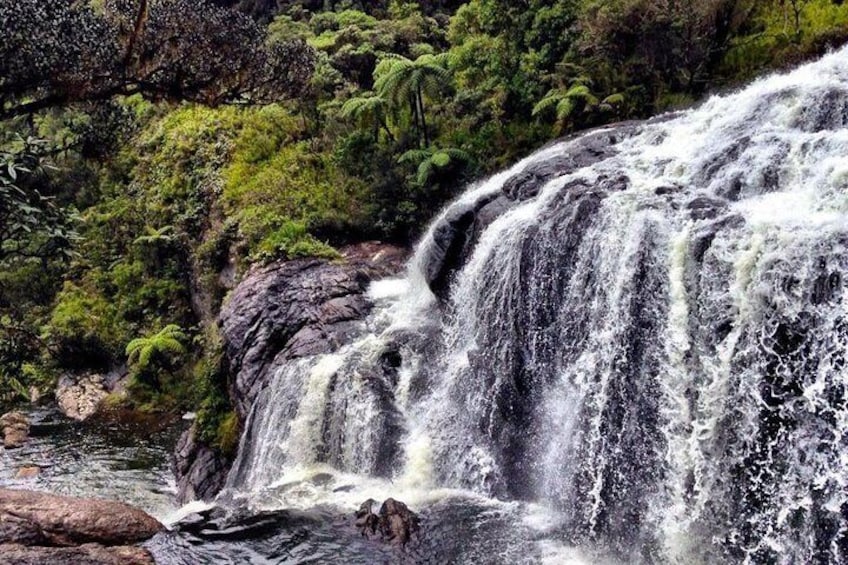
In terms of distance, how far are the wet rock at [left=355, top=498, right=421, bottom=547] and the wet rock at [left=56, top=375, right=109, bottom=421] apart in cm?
1625

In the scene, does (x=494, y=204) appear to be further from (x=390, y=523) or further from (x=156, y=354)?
(x=156, y=354)

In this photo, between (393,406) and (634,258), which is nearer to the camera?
(634,258)

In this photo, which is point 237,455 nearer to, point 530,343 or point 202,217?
point 530,343

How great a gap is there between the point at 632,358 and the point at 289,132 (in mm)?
19222

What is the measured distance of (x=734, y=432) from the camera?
9.17 meters

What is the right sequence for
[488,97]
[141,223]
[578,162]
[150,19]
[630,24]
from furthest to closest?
[141,223], [488,97], [630,24], [578,162], [150,19]

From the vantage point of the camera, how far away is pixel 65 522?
31.1ft

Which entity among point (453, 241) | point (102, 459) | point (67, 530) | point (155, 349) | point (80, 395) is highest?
point (453, 241)

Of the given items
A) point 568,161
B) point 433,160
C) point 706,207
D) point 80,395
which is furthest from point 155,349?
point 706,207

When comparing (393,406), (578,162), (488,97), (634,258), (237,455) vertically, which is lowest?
(237,455)

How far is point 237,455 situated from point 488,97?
1387cm

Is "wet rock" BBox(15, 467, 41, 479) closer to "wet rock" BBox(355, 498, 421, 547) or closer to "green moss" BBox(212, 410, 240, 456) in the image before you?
"green moss" BBox(212, 410, 240, 456)

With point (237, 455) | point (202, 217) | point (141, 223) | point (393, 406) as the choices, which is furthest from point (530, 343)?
point (141, 223)

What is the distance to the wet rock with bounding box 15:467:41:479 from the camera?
60.6ft
